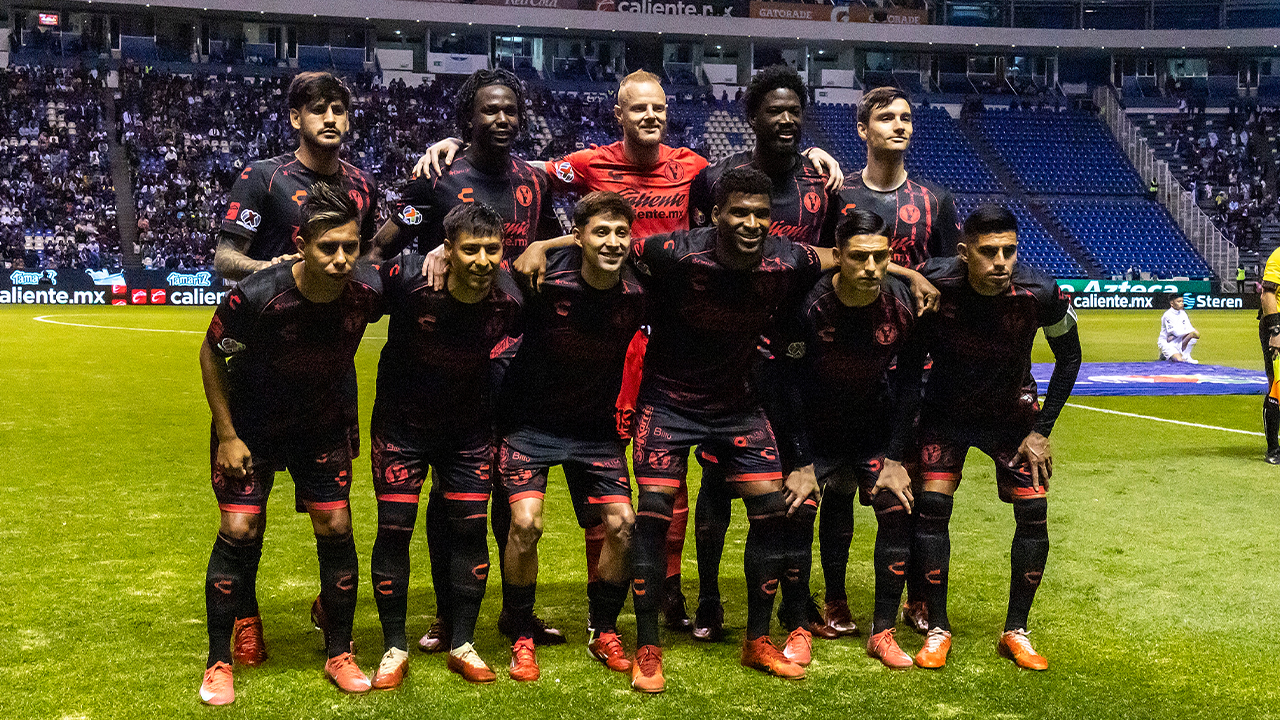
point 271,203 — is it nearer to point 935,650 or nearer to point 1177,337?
point 935,650

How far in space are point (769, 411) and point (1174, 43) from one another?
49223 millimetres

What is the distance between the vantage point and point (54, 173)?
36.3 m

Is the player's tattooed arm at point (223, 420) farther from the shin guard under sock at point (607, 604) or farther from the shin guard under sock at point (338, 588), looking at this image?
the shin guard under sock at point (607, 604)

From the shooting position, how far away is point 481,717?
4.61 metres

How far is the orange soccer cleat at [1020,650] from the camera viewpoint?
209 inches

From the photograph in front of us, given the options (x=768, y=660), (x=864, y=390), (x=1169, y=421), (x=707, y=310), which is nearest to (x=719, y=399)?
(x=707, y=310)

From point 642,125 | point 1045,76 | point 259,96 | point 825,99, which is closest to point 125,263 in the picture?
point 259,96

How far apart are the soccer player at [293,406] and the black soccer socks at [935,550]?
2620 millimetres

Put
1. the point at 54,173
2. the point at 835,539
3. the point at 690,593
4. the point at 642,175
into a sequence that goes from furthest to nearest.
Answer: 1. the point at 54,173
2. the point at 690,593
3. the point at 642,175
4. the point at 835,539

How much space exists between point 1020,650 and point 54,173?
37540mm

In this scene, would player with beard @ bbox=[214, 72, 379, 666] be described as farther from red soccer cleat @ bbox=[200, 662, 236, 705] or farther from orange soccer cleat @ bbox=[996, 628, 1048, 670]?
orange soccer cleat @ bbox=[996, 628, 1048, 670]

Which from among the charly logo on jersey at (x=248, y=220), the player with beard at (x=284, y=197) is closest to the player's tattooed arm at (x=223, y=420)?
the player with beard at (x=284, y=197)

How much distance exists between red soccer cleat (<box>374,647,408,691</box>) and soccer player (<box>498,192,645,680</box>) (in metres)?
0.48

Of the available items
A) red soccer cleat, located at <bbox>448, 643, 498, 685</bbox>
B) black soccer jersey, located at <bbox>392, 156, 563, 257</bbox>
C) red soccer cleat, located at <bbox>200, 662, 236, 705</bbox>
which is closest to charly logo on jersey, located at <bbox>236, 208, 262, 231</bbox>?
black soccer jersey, located at <bbox>392, 156, 563, 257</bbox>
